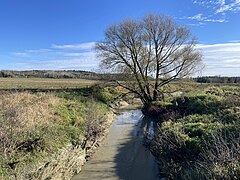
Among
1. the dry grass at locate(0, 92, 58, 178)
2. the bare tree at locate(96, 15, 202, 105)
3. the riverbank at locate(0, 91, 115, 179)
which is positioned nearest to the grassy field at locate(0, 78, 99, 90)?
the bare tree at locate(96, 15, 202, 105)

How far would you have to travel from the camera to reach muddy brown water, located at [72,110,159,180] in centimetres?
1231

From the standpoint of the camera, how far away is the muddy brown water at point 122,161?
1231 centimetres

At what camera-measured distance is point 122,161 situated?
1424 centimetres

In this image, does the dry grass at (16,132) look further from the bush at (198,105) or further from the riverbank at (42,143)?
the bush at (198,105)

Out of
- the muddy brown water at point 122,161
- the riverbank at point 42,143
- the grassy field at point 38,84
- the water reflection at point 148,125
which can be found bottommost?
the muddy brown water at point 122,161

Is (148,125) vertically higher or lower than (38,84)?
lower

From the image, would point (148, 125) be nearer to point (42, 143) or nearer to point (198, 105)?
Answer: point (198, 105)

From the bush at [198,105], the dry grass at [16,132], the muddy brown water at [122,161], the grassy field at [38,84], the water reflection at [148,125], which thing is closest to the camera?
the dry grass at [16,132]

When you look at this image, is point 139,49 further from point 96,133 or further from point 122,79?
point 96,133

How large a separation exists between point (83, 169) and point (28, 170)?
4.21m

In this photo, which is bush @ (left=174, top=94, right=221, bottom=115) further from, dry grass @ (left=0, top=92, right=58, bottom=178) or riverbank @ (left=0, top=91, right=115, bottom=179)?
dry grass @ (left=0, top=92, right=58, bottom=178)

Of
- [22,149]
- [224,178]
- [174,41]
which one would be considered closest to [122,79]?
[174,41]

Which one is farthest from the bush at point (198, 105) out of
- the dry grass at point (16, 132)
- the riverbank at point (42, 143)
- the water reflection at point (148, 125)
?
the dry grass at point (16, 132)

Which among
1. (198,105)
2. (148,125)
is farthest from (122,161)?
(148,125)
